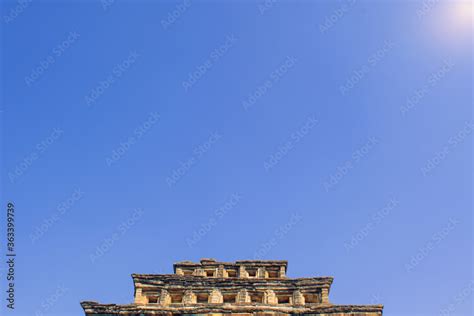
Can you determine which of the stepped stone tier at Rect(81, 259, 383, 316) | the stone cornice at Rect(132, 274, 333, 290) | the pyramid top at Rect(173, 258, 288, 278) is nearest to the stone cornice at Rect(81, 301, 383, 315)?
the stepped stone tier at Rect(81, 259, 383, 316)

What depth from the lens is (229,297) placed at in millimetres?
27141

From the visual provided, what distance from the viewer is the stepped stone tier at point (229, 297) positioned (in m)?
25.4

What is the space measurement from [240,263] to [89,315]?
9.92 m

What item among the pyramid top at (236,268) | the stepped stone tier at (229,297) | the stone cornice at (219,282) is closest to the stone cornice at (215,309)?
the stepped stone tier at (229,297)

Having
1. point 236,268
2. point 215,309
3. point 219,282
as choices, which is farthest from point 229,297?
point 236,268

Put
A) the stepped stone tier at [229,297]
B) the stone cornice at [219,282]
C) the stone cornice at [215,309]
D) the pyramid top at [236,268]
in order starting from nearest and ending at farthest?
the stone cornice at [215,309]
the stepped stone tier at [229,297]
the stone cornice at [219,282]
the pyramid top at [236,268]

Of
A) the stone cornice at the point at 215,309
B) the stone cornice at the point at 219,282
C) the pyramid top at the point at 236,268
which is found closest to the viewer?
the stone cornice at the point at 215,309

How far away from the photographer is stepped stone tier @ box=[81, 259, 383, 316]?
1001 inches

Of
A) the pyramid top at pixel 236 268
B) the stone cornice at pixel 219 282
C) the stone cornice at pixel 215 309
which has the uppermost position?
the pyramid top at pixel 236 268

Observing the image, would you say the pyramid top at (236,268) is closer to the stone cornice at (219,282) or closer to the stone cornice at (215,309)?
the stone cornice at (219,282)

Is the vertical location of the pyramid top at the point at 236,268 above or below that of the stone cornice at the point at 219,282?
above

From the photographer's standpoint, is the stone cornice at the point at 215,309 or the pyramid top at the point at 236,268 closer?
the stone cornice at the point at 215,309

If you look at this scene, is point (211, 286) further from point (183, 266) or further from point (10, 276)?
point (10, 276)

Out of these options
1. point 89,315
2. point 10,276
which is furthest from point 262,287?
point 10,276
